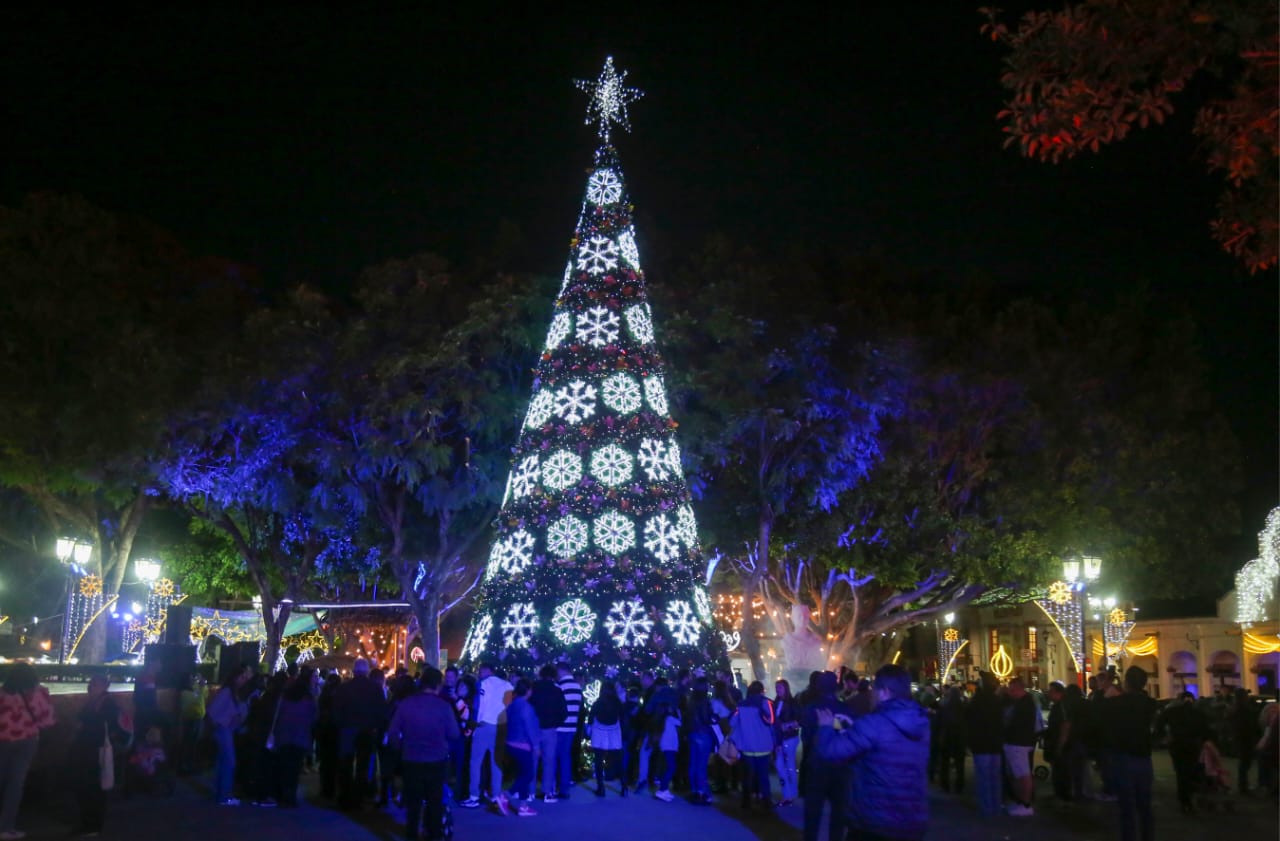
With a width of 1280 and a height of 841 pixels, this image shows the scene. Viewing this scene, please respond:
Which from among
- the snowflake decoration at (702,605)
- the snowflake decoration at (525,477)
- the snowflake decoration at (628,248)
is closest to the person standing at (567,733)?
the snowflake decoration at (702,605)

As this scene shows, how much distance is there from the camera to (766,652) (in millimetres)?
36938

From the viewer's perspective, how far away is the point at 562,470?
18516mm

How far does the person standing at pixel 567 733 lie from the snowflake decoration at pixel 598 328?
A: 579 cm

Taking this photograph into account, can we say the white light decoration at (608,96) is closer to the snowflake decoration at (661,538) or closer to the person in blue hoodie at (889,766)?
the snowflake decoration at (661,538)

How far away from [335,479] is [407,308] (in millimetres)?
4084

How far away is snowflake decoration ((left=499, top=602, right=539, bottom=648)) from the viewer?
1802 cm

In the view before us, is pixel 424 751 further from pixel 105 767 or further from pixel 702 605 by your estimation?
pixel 702 605

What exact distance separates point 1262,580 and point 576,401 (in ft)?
75.7

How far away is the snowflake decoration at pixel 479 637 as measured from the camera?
1847 cm

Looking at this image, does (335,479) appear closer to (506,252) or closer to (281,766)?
(506,252)

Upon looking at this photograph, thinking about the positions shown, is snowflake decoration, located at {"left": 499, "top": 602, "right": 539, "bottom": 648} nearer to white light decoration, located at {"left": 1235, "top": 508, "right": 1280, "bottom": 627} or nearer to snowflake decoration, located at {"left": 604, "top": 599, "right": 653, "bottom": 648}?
snowflake decoration, located at {"left": 604, "top": 599, "right": 653, "bottom": 648}

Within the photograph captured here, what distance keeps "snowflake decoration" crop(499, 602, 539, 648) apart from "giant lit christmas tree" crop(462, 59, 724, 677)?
0.07 ft

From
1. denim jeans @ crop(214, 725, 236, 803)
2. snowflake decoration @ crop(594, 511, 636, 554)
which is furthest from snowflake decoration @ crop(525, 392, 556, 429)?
denim jeans @ crop(214, 725, 236, 803)

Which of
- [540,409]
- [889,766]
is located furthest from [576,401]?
[889,766]
